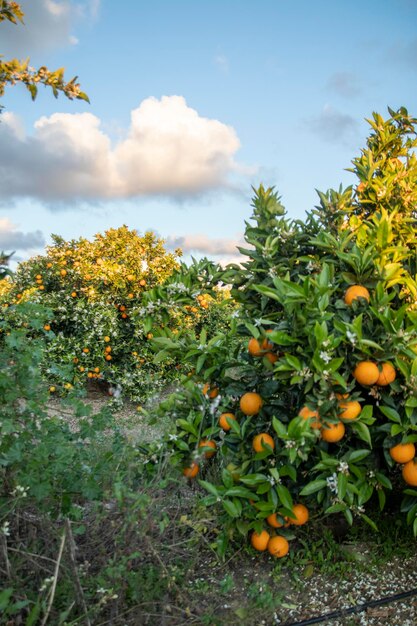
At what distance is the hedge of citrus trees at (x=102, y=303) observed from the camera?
7031 millimetres

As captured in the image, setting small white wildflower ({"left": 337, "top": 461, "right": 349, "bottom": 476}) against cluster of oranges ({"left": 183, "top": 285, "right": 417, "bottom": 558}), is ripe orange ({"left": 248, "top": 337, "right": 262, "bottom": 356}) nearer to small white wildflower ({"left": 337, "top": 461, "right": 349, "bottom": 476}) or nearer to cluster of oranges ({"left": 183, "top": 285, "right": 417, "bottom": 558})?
cluster of oranges ({"left": 183, "top": 285, "right": 417, "bottom": 558})

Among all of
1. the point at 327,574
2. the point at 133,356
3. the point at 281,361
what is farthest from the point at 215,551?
the point at 133,356

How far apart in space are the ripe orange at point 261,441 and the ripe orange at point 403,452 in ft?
1.71

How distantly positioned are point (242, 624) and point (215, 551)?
637mm

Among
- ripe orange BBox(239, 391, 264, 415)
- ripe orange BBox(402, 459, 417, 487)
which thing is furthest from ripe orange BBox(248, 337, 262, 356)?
ripe orange BBox(402, 459, 417, 487)

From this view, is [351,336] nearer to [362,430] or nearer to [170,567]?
[362,430]

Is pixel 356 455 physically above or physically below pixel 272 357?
below

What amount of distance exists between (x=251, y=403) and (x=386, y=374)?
2.01 feet

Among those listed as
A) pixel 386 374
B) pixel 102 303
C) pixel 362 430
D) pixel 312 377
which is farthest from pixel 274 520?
pixel 102 303

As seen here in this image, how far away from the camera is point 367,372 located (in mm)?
2406

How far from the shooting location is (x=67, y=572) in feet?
7.31

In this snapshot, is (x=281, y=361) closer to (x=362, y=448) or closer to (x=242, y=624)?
(x=362, y=448)

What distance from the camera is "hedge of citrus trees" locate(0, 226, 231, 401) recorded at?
7031mm

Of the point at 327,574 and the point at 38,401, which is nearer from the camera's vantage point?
the point at 38,401
